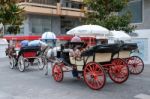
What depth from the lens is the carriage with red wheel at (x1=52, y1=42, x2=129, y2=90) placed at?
9.59 meters

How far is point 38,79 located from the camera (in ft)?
39.1

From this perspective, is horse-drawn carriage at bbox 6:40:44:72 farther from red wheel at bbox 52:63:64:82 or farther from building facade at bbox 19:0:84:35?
building facade at bbox 19:0:84:35

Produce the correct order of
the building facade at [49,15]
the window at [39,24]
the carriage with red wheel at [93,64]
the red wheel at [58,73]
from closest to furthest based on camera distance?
1. the carriage with red wheel at [93,64]
2. the red wheel at [58,73]
3. the building facade at [49,15]
4. the window at [39,24]

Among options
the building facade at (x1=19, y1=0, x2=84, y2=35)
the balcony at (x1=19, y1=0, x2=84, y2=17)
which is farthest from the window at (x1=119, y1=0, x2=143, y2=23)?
the balcony at (x1=19, y1=0, x2=84, y2=17)

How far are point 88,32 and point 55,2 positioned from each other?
30.2 meters

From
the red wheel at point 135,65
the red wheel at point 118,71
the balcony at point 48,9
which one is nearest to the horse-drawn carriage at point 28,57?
the red wheel at point 135,65

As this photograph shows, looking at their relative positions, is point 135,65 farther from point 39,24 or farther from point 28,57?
point 39,24

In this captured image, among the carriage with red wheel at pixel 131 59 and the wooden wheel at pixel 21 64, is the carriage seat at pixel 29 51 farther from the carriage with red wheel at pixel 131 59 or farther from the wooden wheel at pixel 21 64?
the carriage with red wheel at pixel 131 59

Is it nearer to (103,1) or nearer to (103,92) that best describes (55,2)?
(103,1)

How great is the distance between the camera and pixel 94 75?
9531 millimetres

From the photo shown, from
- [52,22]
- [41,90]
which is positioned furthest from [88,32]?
[52,22]

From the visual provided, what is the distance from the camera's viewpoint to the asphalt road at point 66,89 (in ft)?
28.8

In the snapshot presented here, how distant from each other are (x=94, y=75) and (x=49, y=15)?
3179 centimetres

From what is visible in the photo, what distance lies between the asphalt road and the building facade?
25.0m
